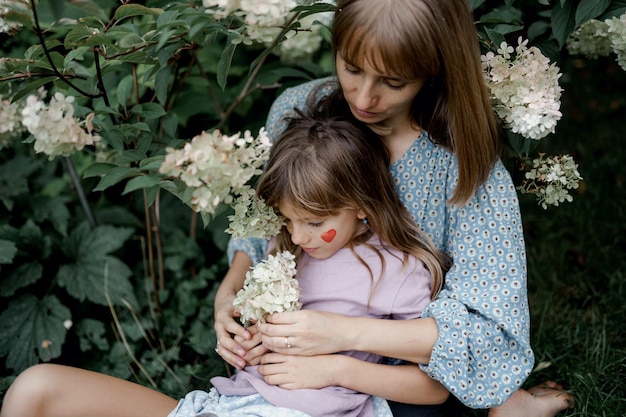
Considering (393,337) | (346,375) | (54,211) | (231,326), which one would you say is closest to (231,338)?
(231,326)

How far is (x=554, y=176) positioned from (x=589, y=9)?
49cm

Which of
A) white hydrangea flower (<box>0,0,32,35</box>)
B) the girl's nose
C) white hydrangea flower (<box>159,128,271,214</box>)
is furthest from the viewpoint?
the girl's nose

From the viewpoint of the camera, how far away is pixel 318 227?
73.0 inches

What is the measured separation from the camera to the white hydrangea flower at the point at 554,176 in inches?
77.3

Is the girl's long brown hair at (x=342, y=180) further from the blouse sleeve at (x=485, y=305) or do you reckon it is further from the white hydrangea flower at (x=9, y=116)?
the white hydrangea flower at (x=9, y=116)

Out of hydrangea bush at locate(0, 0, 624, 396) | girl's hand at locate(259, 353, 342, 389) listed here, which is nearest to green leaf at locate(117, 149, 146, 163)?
hydrangea bush at locate(0, 0, 624, 396)

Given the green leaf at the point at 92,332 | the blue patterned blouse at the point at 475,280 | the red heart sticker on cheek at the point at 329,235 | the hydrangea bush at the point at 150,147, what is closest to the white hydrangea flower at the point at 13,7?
the hydrangea bush at the point at 150,147

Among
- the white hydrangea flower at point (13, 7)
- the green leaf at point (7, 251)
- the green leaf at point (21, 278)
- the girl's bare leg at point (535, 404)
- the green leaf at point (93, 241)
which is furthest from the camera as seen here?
the green leaf at point (93, 241)

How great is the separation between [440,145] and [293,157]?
1.51ft

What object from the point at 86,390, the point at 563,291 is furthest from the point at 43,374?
the point at 563,291

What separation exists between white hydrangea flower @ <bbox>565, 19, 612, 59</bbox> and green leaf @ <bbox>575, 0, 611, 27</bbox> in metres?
0.34

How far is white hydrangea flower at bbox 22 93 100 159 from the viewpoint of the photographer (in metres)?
1.45

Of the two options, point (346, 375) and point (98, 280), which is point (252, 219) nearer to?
point (346, 375)

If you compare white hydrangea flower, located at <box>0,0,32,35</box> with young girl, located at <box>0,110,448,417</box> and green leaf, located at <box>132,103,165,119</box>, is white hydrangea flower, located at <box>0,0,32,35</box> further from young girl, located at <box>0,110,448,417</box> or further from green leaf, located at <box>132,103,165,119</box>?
young girl, located at <box>0,110,448,417</box>
